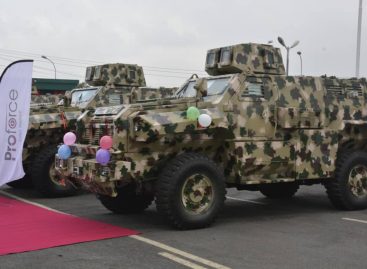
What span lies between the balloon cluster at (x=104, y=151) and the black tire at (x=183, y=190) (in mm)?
758

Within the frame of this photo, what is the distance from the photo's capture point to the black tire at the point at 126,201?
901 cm

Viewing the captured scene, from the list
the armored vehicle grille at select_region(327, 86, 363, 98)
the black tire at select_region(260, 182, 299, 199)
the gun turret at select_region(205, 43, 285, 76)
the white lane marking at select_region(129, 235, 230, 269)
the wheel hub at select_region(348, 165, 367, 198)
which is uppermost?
the gun turret at select_region(205, 43, 285, 76)

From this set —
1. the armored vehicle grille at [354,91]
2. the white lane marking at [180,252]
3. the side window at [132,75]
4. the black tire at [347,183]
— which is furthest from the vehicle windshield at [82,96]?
the white lane marking at [180,252]

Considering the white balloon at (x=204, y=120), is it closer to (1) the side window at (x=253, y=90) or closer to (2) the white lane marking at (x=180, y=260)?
(1) the side window at (x=253, y=90)

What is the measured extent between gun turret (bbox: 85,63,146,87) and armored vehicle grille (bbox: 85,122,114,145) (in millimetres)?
6217

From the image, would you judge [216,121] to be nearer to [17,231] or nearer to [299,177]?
[299,177]

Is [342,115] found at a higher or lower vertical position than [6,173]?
higher

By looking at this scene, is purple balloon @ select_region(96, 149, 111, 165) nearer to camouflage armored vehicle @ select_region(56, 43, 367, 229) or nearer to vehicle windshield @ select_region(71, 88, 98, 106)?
camouflage armored vehicle @ select_region(56, 43, 367, 229)

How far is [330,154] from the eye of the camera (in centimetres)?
913

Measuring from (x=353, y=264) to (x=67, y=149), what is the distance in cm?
430

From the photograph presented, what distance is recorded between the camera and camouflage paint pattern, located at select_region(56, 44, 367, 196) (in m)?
7.61

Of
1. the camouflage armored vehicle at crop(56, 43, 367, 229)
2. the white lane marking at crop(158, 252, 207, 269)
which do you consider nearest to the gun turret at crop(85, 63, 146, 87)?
the camouflage armored vehicle at crop(56, 43, 367, 229)

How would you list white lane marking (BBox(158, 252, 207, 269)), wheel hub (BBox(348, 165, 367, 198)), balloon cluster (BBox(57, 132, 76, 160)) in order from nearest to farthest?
white lane marking (BBox(158, 252, 207, 269)) < balloon cluster (BBox(57, 132, 76, 160)) < wheel hub (BBox(348, 165, 367, 198))

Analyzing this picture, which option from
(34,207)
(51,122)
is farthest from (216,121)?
(51,122)
